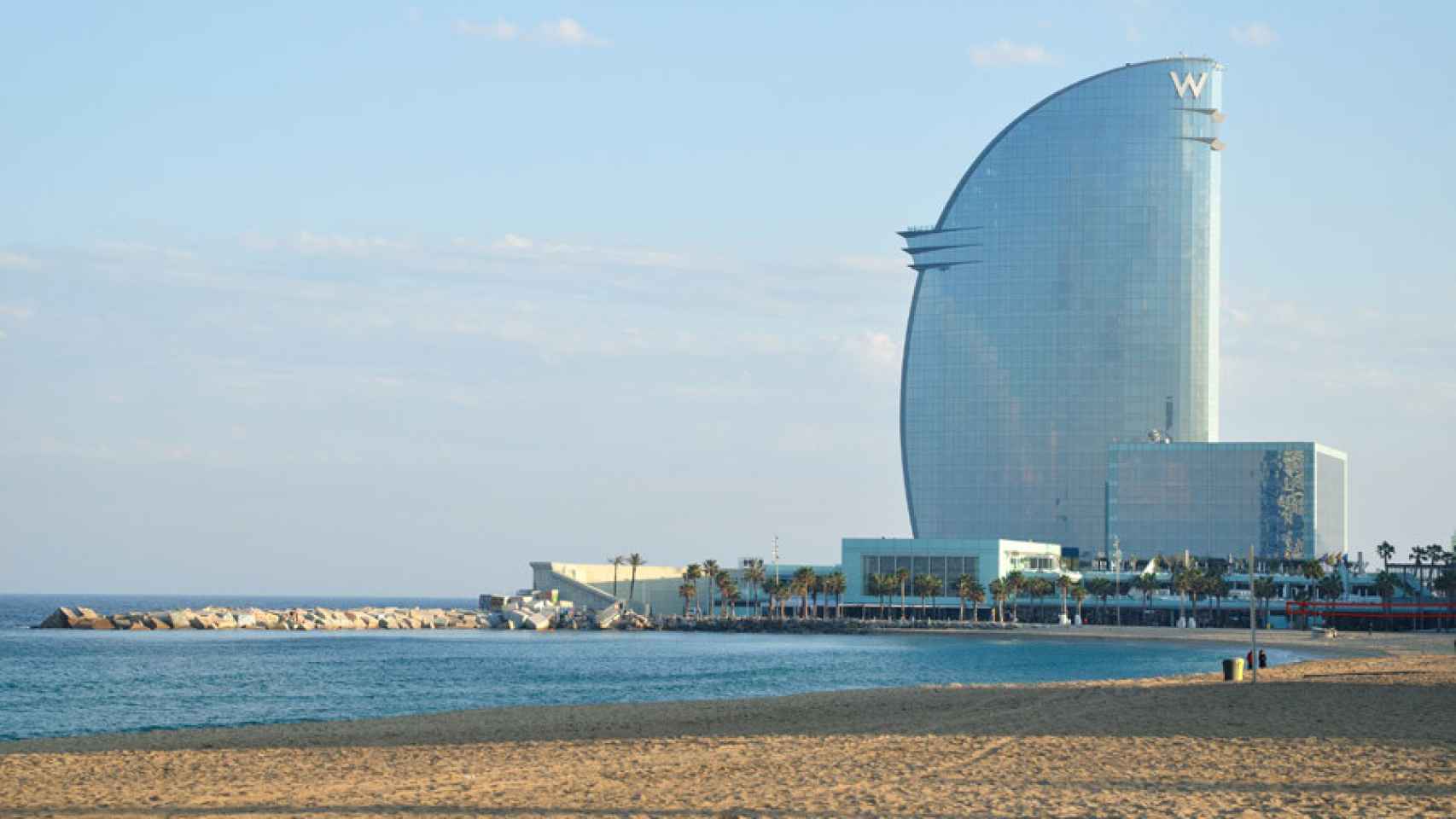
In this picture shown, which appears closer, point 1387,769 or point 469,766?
point 1387,769

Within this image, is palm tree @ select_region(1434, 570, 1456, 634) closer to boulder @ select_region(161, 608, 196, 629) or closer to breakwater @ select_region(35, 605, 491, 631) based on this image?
breakwater @ select_region(35, 605, 491, 631)

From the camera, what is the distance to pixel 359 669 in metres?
88.9

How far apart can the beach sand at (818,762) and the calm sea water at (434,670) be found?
48.5 ft

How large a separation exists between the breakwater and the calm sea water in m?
8.64

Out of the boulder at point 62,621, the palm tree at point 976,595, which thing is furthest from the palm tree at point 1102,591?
the boulder at point 62,621

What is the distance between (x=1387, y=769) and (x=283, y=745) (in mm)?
24197

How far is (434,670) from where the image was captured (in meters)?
89.6

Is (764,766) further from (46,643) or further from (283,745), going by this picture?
(46,643)

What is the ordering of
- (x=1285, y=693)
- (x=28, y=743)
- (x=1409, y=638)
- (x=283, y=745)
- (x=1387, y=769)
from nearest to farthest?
(x=1387, y=769) → (x=283, y=745) → (x=28, y=743) → (x=1285, y=693) → (x=1409, y=638)

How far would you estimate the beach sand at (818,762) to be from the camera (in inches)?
968

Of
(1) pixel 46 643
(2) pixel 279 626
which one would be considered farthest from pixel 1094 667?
(2) pixel 279 626

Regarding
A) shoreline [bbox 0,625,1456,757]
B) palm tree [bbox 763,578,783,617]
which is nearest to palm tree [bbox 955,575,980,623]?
palm tree [bbox 763,578,783,617]

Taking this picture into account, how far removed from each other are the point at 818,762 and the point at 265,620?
497ft

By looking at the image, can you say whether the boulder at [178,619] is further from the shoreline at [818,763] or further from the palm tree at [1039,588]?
the shoreline at [818,763]
